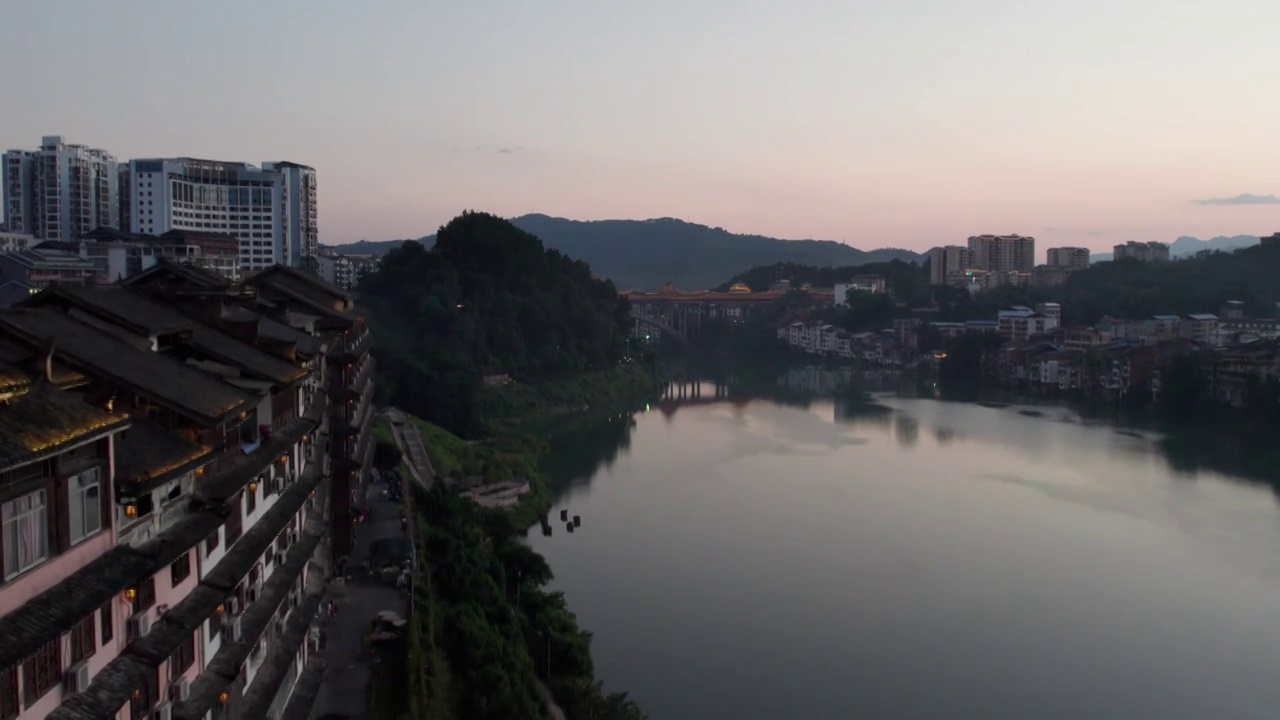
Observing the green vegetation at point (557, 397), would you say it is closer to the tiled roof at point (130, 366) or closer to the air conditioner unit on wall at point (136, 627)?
the tiled roof at point (130, 366)

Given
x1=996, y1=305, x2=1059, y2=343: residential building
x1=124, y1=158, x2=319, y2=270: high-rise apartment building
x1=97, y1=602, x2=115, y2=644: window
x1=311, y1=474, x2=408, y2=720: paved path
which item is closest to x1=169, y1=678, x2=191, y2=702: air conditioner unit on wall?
x1=97, y1=602, x2=115, y2=644: window

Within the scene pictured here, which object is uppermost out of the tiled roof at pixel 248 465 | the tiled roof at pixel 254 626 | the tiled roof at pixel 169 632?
the tiled roof at pixel 248 465

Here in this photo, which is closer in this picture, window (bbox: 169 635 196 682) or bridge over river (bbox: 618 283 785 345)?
window (bbox: 169 635 196 682)

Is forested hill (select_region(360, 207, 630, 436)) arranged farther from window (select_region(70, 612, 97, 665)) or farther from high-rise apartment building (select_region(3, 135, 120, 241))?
window (select_region(70, 612, 97, 665))

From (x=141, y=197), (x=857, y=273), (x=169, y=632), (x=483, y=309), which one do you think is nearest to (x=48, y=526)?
(x=169, y=632)

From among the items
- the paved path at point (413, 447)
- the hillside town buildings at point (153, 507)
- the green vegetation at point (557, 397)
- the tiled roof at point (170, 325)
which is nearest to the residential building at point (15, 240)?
the green vegetation at point (557, 397)

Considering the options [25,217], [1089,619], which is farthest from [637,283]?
[1089,619]

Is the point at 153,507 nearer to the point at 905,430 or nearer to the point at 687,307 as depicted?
the point at 905,430
